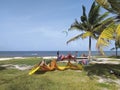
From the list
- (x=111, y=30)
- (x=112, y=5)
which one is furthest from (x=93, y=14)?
(x=111, y=30)

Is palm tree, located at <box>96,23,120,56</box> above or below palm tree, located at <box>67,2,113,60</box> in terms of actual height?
below

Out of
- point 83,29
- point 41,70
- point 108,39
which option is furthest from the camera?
point 83,29

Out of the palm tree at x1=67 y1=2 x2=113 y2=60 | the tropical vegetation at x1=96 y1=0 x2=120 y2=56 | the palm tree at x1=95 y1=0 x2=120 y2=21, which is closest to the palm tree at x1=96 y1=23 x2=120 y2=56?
the tropical vegetation at x1=96 y1=0 x2=120 y2=56

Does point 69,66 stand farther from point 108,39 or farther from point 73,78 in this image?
point 108,39

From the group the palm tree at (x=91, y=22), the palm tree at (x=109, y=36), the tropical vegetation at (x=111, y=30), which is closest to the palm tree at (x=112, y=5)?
the tropical vegetation at (x=111, y=30)

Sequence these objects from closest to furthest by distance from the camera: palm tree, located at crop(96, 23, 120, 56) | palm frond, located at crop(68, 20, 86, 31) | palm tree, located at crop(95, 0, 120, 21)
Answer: palm tree, located at crop(96, 23, 120, 56) → palm tree, located at crop(95, 0, 120, 21) → palm frond, located at crop(68, 20, 86, 31)

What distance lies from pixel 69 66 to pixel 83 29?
9591 millimetres

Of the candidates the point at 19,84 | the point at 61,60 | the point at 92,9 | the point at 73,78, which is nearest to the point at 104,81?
the point at 73,78

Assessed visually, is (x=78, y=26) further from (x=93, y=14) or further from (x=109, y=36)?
(x=109, y=36)

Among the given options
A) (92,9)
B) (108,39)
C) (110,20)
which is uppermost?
(92,9)

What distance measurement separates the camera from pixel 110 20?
17.6 metres

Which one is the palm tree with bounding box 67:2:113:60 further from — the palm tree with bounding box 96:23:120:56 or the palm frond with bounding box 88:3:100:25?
the palm tree with bounding box 96:23:120:56

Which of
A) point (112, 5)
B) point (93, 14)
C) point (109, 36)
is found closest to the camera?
point (109, 36)

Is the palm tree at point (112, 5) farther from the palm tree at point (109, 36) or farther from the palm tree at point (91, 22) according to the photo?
the palm tree at point (91, 22)
